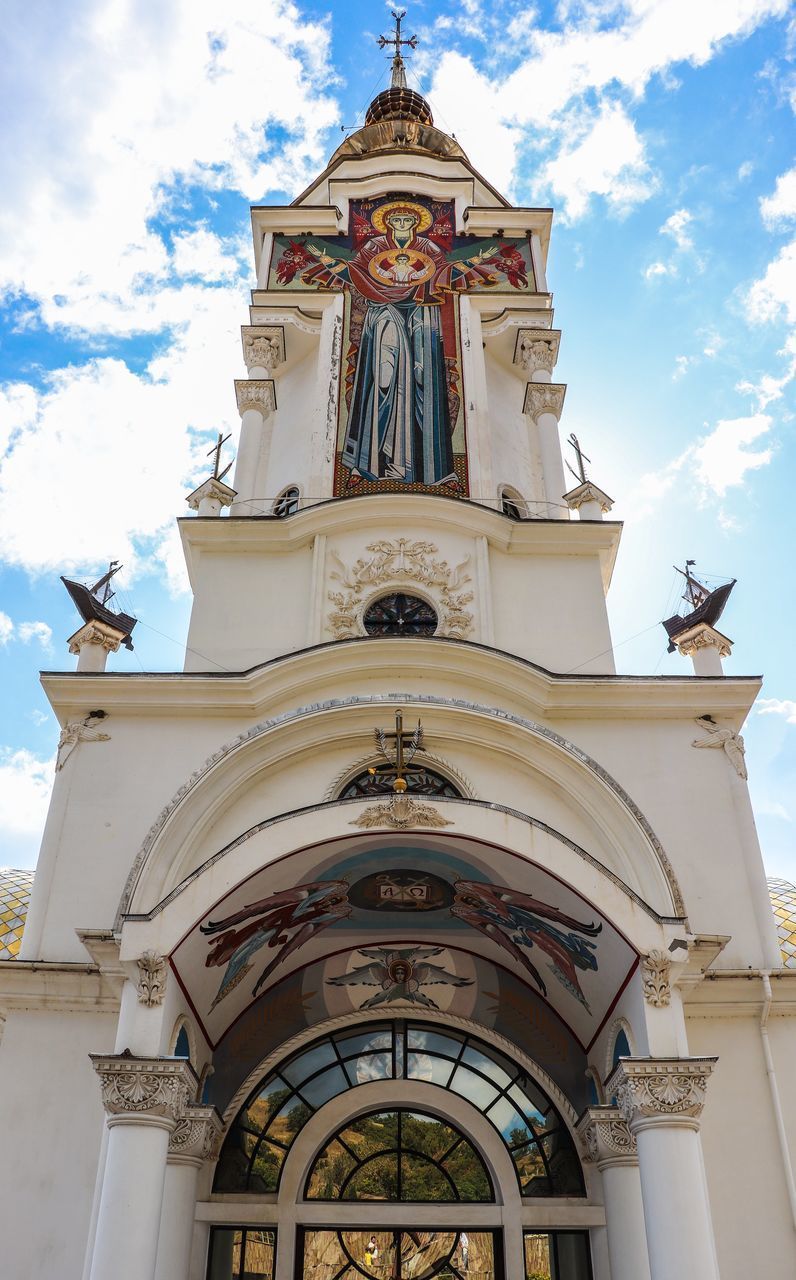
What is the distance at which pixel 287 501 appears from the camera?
51.9 feet

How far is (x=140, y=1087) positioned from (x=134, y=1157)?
48 centimetres

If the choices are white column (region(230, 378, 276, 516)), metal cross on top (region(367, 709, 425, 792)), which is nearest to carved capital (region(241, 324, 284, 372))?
white column (region(230, 378, 276, 516))

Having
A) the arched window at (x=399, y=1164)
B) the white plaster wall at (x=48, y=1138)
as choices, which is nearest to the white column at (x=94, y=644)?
the white plaster wall at (x=48, y=1138)

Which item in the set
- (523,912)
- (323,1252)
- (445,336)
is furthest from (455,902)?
(445,336)

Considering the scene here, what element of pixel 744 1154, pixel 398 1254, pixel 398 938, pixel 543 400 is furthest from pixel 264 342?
pixel 744 1154

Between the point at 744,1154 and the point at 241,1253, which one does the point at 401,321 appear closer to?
the point at 744,1154

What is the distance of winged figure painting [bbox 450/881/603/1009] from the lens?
9836mm

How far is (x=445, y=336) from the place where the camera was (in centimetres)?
1723

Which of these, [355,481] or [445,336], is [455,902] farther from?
[445,336]

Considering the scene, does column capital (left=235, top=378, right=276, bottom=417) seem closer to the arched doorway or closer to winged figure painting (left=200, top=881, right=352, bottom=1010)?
winged figure painting (left=200, top=881, right=352, bottom=1010)

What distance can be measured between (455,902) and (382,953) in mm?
1432

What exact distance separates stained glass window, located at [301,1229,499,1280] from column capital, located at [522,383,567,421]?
37.6ft

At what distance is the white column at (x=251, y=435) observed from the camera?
627 inches

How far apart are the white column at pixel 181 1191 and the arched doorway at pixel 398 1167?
32.6 inches
